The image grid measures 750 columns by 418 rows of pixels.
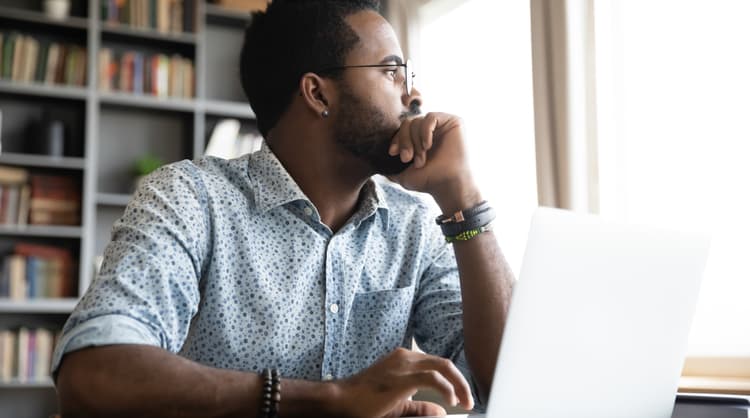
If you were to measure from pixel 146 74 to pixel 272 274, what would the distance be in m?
2.75

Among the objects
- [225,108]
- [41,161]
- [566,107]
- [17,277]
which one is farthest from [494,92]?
[17,277]

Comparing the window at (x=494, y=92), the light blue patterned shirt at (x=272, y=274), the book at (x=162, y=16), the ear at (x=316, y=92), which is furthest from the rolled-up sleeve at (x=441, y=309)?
the book at (x=162, y=16)

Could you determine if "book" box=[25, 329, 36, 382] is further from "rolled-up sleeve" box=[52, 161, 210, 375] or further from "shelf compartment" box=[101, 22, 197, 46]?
"rolled-up sleeve" box=[52, 161, 210, 375]

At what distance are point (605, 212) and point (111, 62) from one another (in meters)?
2.54

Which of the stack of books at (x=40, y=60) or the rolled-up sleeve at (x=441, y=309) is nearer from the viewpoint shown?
the rolled-up sleeve at (x=441, y=309)

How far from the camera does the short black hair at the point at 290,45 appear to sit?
1.60 metres

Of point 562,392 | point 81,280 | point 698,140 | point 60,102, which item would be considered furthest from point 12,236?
point 562,392

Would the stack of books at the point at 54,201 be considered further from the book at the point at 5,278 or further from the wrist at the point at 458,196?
the wrist at the point at 458,196

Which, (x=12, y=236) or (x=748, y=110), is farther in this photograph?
(x=12, y=236)

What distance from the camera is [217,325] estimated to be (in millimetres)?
1289

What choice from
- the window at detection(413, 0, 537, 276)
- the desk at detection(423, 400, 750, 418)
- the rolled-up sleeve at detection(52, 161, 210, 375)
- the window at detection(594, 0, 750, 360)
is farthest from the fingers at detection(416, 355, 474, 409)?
the window at detection(413, 0, 537, 276)

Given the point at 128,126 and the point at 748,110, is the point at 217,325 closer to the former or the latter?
the point at 748,110

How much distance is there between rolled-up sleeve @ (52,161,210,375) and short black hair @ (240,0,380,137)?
0.38 meters

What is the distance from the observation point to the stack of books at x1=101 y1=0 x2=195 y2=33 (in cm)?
373
